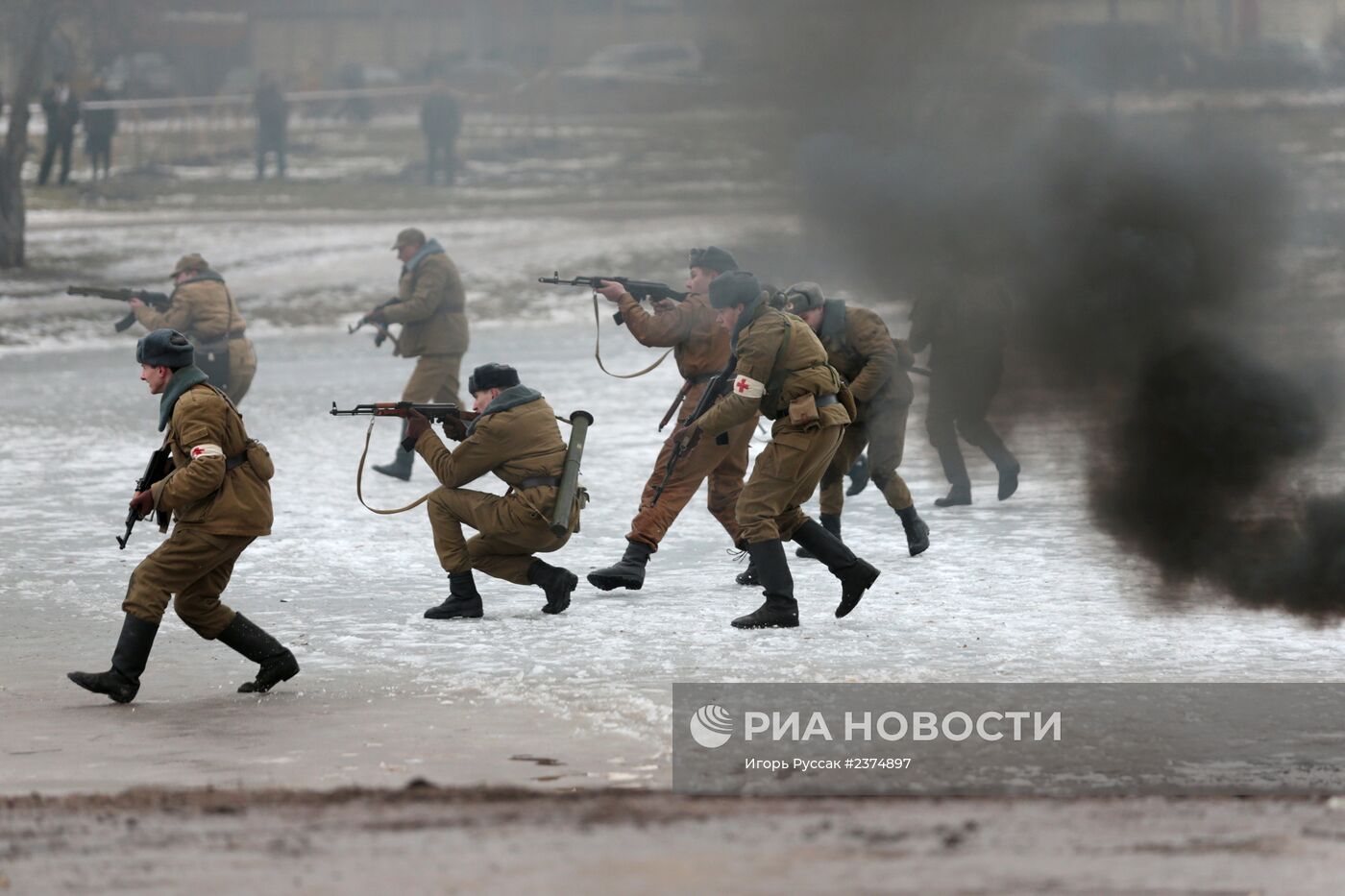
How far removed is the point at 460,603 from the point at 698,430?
1493mm

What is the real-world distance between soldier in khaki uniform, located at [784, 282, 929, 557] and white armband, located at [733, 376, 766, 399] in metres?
1.32

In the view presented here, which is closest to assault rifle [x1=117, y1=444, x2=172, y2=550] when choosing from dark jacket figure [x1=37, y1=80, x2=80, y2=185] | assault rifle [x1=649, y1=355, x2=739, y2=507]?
assault rifle [x1=649, y1=355, x2=739, y2=507]

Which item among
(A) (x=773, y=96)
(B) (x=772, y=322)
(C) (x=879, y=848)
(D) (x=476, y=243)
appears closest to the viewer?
(C) (x=879, y=848)

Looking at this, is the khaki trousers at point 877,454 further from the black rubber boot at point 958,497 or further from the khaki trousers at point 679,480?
the black rubber boot at point 958,497

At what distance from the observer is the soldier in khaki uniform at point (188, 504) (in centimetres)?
768

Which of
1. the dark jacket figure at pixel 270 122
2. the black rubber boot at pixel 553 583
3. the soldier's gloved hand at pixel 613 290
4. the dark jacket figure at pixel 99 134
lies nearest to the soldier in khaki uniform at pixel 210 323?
the soldier's gloved hand at pixel 613 290

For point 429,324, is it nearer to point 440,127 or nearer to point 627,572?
point 627,572

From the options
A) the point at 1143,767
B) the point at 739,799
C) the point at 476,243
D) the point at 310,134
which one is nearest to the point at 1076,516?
the point at 1143,767

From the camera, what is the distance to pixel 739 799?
20.5 ft

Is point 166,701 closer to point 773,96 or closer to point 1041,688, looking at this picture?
point 1041,688

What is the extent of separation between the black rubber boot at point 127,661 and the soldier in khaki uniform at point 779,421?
2743 mm

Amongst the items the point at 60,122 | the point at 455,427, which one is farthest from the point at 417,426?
the point at 60,122

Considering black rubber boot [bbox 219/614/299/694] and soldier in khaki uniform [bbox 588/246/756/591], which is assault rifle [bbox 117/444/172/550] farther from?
soldier in khaki uniform [bbox 588/246/756/591]

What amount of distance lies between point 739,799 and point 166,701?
2.88m
